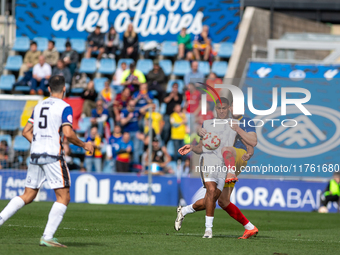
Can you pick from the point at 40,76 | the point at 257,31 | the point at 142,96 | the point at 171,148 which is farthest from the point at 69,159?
the point at 257,31

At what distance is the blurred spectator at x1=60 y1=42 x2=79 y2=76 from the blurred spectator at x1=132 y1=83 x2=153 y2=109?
10.3ft

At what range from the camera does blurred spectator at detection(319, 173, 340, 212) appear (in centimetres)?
1574

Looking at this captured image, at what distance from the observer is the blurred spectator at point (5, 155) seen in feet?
57.8

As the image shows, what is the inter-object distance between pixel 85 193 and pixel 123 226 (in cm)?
694

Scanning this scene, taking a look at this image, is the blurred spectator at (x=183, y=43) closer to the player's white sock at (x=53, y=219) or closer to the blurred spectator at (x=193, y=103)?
the blurred spectator at (x=193, y=103)

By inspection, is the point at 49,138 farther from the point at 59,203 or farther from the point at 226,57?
the point at 226,57

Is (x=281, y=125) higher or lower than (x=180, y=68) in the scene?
lower

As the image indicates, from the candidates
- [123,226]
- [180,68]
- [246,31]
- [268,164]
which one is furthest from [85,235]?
[246,31]

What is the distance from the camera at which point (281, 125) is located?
1645 centimetres

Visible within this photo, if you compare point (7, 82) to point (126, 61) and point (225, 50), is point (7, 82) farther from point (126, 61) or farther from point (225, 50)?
point (225, 50)

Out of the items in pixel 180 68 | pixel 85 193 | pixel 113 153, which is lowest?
pixel 85 193

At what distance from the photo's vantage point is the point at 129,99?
19.1 meters

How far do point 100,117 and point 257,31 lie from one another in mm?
8255

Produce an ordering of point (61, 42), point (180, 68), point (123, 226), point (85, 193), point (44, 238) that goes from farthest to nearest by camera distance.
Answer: point (61, 42), point (180, 68), point (85, 193), point (123, 226), point (44, 238)
